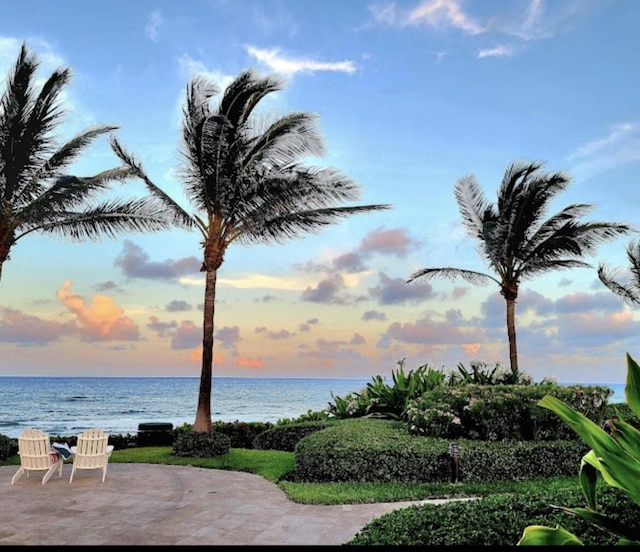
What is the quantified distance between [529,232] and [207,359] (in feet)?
37.3

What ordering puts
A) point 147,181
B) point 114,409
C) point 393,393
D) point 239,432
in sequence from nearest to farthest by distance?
1. point 393,393
2. point 147,181
3. point 239,432
4. point 114,409

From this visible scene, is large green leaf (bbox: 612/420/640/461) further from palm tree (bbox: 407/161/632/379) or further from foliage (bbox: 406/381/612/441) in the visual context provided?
palm tree (bbox: 407/161/632/379)

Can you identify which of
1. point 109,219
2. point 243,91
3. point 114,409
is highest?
point 243,91

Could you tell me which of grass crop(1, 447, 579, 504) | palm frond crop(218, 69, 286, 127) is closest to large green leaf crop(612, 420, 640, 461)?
grass crop(1, 447, 579, 504)

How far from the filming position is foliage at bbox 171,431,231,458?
1395 centimetres

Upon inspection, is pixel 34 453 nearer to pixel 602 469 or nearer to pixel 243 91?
pixel 243 91

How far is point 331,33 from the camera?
8.91 m

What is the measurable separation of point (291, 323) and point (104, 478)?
13182 mm

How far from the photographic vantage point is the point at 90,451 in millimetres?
10711

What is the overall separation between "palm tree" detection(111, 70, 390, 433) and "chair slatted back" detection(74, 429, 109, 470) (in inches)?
148

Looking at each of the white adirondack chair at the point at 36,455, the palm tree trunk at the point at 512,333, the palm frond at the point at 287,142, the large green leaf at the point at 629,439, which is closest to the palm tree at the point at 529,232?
the palm tree trunk at the point at 512,333

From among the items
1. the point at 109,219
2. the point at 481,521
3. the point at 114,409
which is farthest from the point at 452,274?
the point at 114,409

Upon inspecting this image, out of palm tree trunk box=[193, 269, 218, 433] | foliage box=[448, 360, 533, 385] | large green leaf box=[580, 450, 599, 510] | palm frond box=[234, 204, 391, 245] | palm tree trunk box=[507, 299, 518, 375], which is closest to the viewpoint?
large green leaf box=[580, 450, 599, 510]

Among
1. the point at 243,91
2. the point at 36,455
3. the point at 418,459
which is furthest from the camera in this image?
the point at 243,91
